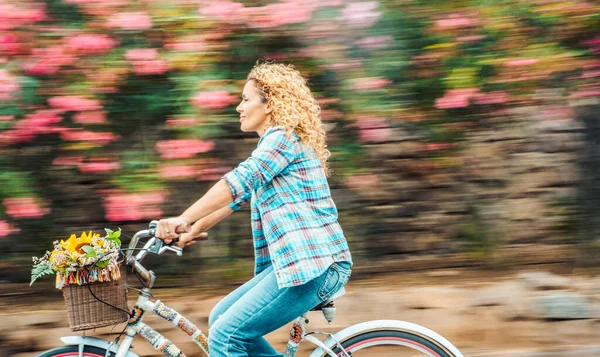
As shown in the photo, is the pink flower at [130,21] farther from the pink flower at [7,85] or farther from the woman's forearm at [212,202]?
the woman's forearm at [212,202]

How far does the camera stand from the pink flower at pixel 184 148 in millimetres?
4203

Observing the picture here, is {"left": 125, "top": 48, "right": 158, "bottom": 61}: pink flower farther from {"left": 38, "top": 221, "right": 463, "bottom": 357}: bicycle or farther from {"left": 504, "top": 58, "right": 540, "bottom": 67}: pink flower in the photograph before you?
{"left": 504, "top": 58, "right": 540, "bottom": 67}: pink flower

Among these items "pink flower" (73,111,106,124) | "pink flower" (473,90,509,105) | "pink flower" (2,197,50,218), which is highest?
"pink flower" (473,90,509,105)

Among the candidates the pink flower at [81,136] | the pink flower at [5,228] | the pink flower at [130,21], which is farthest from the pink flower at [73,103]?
the pink flower at [5,228]

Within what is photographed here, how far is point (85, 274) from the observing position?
10.1 ft

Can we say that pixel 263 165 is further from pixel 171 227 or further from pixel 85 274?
pixel 85 274

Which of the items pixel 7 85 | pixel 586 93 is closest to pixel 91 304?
pixel 7 85

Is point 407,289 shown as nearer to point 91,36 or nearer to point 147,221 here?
point 147,221

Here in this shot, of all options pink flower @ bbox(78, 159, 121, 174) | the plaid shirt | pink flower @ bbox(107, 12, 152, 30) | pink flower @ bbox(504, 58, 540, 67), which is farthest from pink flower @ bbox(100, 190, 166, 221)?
pink flower @ bbox(504, 58, 540, 67)

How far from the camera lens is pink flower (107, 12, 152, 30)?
4.14 meters

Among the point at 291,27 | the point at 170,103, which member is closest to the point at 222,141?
the point at 170,103

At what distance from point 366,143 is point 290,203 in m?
1.64

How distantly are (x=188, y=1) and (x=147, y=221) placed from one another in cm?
128

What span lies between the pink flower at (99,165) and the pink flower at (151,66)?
1.75 feet
